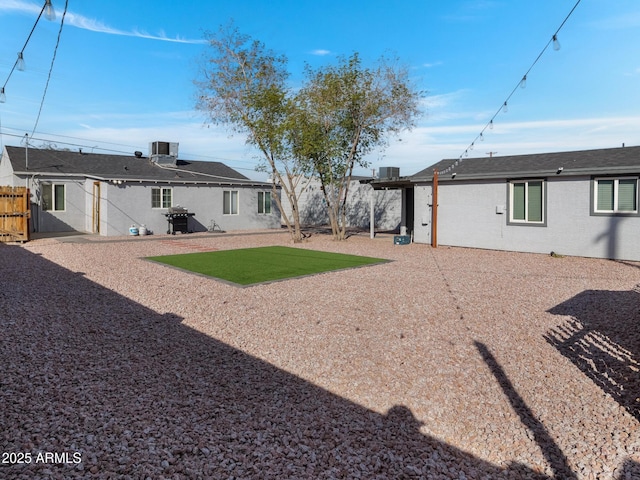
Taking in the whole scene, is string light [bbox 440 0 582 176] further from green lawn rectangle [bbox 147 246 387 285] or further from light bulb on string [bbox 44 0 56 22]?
light bulb on string [bbox 44 0 56 22]

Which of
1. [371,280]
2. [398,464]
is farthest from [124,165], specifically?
[398,464]

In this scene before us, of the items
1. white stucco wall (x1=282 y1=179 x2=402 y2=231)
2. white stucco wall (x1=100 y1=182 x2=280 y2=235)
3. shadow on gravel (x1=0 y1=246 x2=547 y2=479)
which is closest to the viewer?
shadow on gravel (x1=0 y1=246 x2=547 y2=479)

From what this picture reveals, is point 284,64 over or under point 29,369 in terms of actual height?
over

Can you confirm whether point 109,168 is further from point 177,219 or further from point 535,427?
point 535,427

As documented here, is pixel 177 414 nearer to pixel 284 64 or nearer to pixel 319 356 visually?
pixel 319 356

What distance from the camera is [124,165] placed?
843 inches

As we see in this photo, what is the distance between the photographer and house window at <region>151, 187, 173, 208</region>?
19.5 meters

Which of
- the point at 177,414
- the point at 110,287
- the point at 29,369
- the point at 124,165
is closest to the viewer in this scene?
the point at 177,414

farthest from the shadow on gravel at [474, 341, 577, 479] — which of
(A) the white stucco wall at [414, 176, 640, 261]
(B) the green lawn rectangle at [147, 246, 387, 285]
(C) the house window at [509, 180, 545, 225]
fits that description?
(C) the house window at [509, 180, 545, 225]

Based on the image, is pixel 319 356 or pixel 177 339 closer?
pixel 319 356

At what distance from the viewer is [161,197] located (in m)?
19.9

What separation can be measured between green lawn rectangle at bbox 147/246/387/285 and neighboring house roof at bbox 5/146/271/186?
831 centimetres

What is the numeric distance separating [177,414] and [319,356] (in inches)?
68.4

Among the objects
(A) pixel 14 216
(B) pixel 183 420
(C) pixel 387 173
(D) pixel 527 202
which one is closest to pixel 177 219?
(A) pixel 14 216
